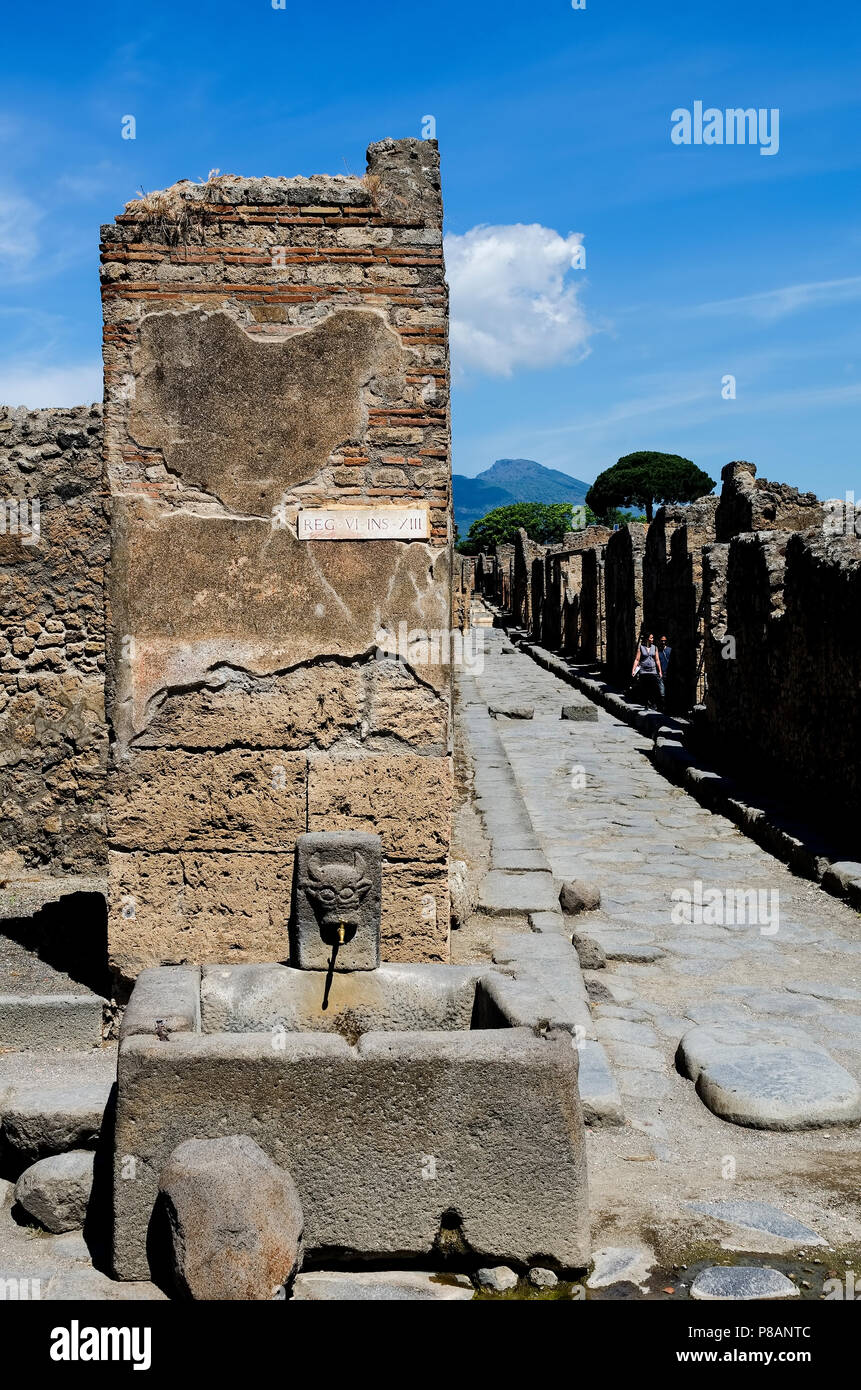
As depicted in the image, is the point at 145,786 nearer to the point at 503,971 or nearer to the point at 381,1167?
the point at 503,971

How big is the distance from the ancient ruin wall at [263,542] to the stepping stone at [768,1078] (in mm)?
1405

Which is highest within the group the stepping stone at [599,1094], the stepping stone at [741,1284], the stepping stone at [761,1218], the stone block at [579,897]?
the stone block at [579,897]

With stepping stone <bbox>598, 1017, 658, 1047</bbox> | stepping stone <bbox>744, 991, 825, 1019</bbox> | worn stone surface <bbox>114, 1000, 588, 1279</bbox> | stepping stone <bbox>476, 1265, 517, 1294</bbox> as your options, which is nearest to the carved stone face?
worn stone surface <bbox>114, 1000, 588, 1279</bbox>

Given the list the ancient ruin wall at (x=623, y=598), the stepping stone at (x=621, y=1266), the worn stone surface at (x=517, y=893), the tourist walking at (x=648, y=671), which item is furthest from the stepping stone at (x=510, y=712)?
the stepping stone at (x=621, y=1266)

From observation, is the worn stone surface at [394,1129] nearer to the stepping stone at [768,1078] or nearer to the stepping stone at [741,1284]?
the stepping stone at [741,1284]

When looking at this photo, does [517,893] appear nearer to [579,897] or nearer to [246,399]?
[579,897]

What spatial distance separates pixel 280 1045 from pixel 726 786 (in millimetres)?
7831

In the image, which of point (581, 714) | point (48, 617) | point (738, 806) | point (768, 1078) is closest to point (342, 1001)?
point (768, 1078)

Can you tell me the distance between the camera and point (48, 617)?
6.57 meters

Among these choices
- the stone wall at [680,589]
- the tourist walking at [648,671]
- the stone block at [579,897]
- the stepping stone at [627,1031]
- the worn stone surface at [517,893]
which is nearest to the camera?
the stepping stone at [627,1031]

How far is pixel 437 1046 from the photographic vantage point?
3299 mm

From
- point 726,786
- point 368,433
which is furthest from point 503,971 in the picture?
point 726,786

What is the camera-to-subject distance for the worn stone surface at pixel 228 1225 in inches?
116

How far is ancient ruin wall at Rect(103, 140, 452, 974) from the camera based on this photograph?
15.7ft
